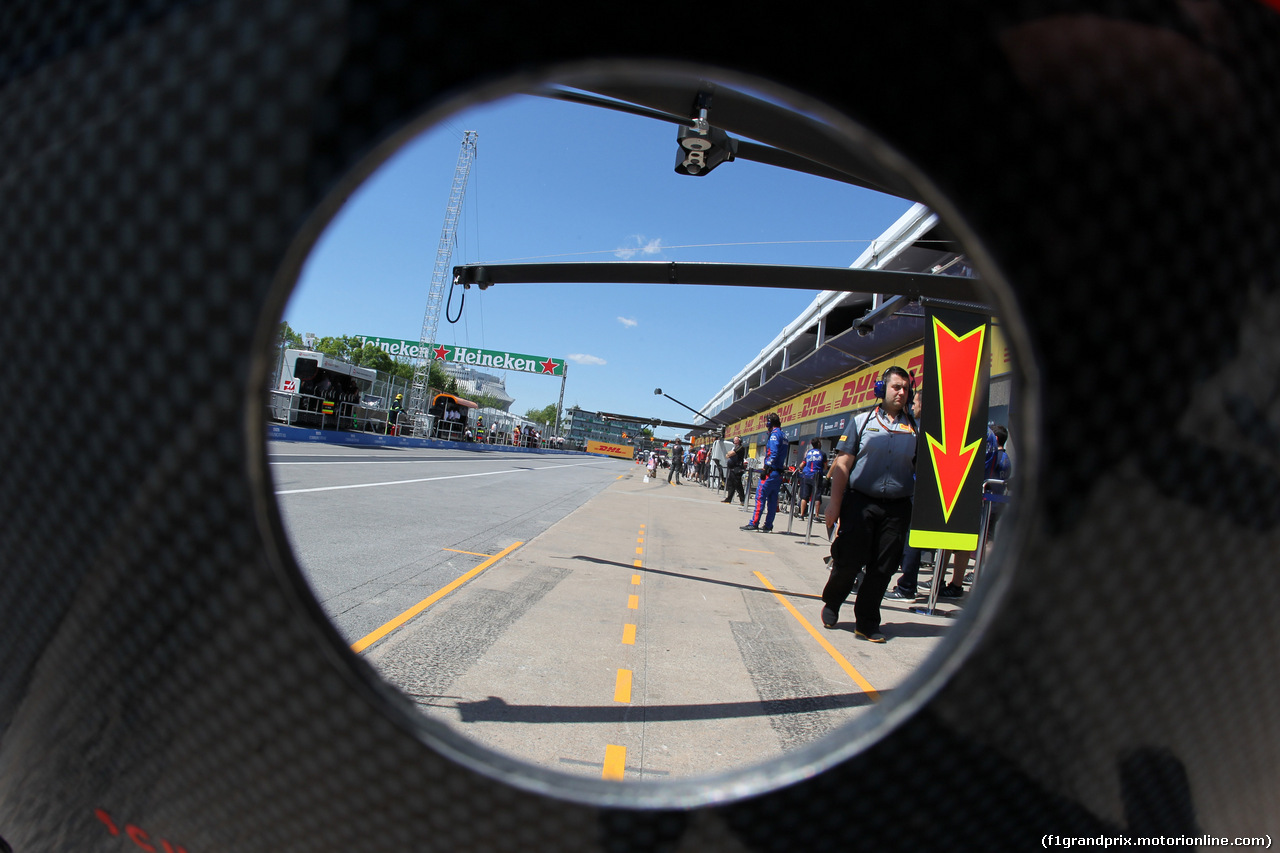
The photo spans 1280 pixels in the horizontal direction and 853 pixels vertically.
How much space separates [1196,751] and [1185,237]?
46cm

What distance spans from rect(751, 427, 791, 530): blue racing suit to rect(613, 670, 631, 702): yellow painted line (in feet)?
24.7

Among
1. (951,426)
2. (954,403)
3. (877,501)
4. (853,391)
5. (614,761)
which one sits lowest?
(614,761)

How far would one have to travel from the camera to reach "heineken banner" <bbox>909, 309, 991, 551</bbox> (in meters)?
4.01

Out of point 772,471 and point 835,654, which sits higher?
point 772,471

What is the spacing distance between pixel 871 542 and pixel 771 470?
685 centimetres

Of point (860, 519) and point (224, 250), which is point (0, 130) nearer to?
point (224, 250)

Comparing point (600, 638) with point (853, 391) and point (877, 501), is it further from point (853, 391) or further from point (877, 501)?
point (853, 391)

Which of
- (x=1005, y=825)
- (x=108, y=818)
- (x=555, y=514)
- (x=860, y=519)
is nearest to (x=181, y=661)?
(x=108, y=818)

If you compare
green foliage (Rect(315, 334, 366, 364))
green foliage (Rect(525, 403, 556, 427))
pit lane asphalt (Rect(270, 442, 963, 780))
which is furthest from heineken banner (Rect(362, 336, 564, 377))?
green foliage (Rect(525, 403, 556, 427))

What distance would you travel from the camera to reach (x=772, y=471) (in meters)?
11.0

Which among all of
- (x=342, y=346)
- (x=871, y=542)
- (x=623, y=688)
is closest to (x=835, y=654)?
(x=871, y=542)

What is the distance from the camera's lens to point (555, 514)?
10.4 metres

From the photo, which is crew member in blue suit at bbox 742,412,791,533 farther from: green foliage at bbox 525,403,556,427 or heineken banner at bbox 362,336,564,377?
green foliage at bbox 525,403,556,427

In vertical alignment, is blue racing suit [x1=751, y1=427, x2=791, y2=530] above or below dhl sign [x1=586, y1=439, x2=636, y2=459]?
above
